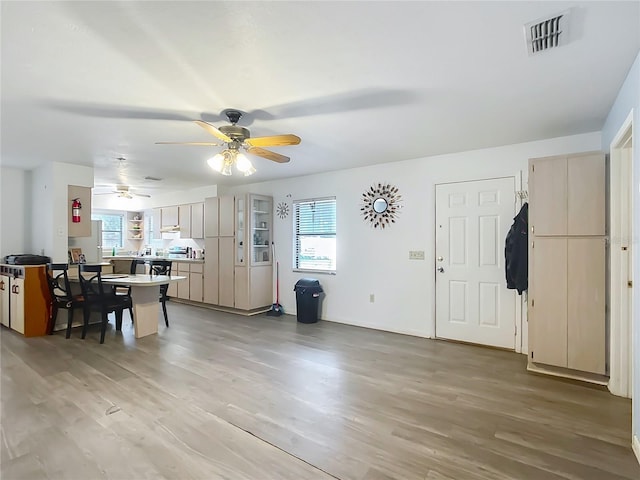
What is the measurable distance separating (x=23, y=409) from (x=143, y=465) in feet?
4.46

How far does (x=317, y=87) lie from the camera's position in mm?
2459

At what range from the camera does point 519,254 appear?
357 centimetres

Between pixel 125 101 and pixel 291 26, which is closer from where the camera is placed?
pixel 291 26

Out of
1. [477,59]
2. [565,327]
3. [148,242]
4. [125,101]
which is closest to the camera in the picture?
[477,59]

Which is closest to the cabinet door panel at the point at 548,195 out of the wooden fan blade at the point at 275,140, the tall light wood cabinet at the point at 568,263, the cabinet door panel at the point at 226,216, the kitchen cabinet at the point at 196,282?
the tall light wood cabinet at the point at 568,263

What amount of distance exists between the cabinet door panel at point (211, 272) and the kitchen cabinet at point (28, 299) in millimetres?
2397

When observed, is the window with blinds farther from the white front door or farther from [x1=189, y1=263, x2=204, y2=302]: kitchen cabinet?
[x1=189, y1=263, x2=204, y2=302]: kitchen cabinet

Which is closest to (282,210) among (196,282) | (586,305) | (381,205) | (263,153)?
(381,205)

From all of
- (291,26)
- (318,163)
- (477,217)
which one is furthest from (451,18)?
(318,163)

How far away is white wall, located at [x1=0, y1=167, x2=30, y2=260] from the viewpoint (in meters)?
5.12

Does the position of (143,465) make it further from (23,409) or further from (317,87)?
(317,87)

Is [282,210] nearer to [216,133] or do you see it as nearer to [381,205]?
[381,205]

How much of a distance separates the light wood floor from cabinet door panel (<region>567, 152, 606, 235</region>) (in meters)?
1.44

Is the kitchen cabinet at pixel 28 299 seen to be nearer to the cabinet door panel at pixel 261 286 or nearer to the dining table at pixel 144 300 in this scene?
the dining table at pixel 144 300
